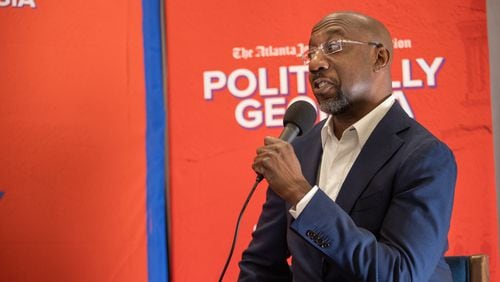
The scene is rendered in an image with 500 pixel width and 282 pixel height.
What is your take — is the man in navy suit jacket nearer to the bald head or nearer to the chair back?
the bald head

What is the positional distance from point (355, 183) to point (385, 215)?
0.36 feet

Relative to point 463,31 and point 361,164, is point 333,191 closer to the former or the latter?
point 361,164

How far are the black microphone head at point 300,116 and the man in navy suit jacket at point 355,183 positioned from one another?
0.27ft

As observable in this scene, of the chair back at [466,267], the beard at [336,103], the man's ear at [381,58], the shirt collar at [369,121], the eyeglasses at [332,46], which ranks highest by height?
the eyeglasses at [332,46]

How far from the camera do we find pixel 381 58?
1650 mm

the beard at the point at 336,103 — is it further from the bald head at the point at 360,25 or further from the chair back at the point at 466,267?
the chair back at the point at 466,267

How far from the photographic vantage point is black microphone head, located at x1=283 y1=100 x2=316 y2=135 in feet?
4.92

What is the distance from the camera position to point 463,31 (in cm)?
240

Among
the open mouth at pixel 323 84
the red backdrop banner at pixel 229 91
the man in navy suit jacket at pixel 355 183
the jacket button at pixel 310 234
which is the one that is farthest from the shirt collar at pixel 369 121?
the red backdrop banner at pixel 229 91

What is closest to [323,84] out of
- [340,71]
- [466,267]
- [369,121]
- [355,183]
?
[340,71]

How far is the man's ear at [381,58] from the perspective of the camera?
64.7 inches

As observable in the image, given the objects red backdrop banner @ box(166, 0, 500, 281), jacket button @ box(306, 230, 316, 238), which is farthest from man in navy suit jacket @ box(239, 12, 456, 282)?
red backdrop banner @ box(166, 0, 500, 281)

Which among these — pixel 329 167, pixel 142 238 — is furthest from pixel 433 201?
pixel 142 238

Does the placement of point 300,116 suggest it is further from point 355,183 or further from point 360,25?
point 360,25
